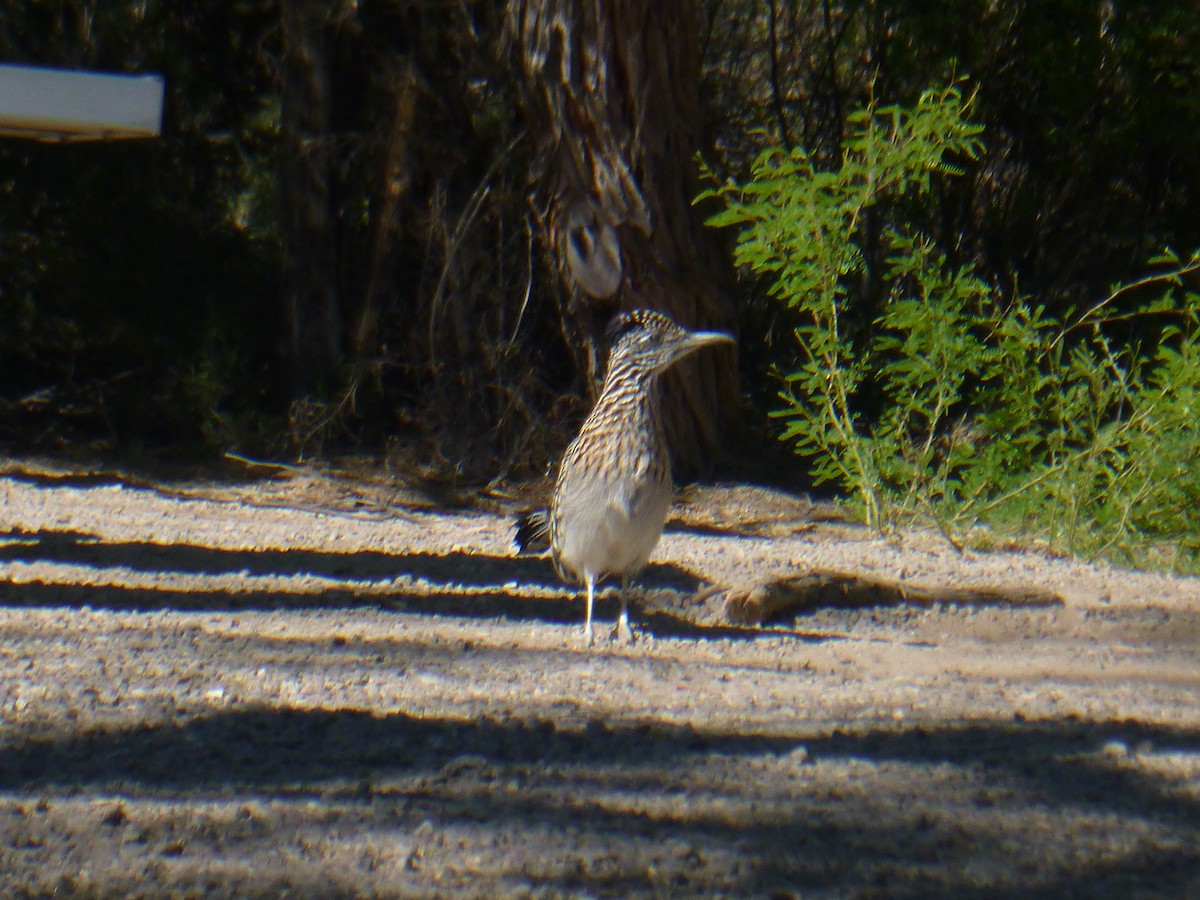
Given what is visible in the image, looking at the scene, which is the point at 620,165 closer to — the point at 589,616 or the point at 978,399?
the point at 978,399

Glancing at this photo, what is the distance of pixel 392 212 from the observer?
11.1 metres

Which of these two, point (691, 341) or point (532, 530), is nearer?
point (691, 341)

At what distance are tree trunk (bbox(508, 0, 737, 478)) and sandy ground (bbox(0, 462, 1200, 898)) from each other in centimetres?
278

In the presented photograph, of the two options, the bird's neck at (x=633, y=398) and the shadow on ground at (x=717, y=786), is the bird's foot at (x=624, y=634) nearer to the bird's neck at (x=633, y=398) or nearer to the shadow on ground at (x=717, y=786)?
the bird's neck at (x=633, y=398)

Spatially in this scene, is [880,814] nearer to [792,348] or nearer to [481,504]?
[481,504]

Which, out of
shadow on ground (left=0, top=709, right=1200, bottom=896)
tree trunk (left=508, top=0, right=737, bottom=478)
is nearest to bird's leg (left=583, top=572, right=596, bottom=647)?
shadow on ground (left=0, top=709, right=1200, bottom=896)

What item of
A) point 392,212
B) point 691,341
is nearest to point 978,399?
point 691,341

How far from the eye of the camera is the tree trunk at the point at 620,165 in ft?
30.5

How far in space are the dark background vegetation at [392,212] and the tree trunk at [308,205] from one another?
0.9 inches

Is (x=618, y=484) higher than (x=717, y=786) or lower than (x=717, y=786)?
higher

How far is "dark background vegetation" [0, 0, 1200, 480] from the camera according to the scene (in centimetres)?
1063

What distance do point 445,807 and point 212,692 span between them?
50.5 inches

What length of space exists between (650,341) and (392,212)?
17.9 ft

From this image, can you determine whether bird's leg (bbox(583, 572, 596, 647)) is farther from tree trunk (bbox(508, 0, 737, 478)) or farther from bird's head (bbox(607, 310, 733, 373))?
tree trunk (bbox(508, 0, 737, 478))
